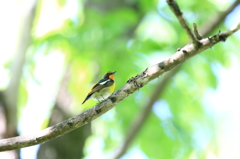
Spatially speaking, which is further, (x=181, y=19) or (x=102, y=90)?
(x=102, y=90)

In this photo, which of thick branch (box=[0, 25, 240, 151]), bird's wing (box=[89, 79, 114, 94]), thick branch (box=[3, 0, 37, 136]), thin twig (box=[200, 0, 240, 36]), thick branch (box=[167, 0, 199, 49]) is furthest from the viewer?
thick branch (box=[3, 0, 37, 136])

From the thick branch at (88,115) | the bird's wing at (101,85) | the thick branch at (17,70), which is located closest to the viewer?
the thick branch at (88,115)

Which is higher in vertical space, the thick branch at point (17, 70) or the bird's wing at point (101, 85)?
the thick branch at point (17, 70)

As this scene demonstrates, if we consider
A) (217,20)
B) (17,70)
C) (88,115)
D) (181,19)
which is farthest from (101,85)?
(181,19)

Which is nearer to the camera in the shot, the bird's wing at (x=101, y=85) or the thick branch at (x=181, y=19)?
the thick branch at (x=181, y=19)

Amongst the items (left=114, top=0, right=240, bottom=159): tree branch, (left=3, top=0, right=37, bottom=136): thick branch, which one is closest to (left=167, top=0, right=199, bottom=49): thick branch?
(left=114, top=0, right=240, bottom=159): tree branch

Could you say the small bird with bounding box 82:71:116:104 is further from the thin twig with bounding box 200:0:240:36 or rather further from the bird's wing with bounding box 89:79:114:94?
the thin twig with bounding box 200:0:240:36

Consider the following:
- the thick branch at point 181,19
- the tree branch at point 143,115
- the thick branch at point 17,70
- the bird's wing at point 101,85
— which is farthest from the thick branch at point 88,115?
the thick branch at point 17,70

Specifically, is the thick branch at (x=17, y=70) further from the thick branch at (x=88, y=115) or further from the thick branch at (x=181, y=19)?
the thick branch at (x=181, y=19)

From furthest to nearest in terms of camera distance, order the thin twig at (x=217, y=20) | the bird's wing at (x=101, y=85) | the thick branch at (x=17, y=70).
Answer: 1. the thick branch at (x=17, y=70)
2. the thin twig at (x=217, y=20)
3. the bird's wing at (x=101, y=85)

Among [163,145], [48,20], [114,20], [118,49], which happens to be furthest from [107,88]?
[48,20]

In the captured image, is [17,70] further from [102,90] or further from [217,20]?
[217,20]

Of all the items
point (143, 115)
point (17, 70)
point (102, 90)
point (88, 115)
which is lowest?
point (88, 115)

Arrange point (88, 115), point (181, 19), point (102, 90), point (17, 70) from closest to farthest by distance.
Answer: point (181, 19) < point (88, 115) < point (102, 90) < point (17, 70)
